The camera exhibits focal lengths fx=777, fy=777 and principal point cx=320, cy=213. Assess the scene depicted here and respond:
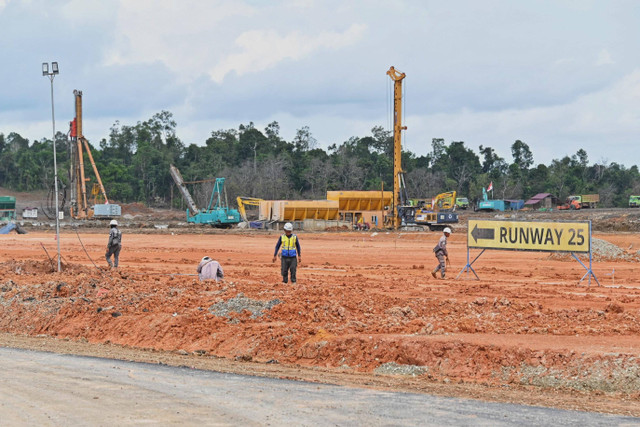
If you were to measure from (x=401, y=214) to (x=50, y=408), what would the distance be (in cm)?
5095

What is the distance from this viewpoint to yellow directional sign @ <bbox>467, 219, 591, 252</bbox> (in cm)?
2086

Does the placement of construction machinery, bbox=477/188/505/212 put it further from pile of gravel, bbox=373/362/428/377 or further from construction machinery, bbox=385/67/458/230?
pile of gravel, bbox=373/362/428/377

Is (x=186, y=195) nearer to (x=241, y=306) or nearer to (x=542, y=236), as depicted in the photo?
(x=542, y=236)

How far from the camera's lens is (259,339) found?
1346 cm

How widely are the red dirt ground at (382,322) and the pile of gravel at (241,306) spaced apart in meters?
0.06

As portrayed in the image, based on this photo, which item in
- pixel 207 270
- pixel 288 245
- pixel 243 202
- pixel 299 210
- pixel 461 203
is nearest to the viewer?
pixel 288 245

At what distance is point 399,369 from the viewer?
11664 mm

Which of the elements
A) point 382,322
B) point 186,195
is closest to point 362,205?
point 186,195

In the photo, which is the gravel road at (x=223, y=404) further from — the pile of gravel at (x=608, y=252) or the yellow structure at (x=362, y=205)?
Answer: the yellow structure at (x=362, y=205)

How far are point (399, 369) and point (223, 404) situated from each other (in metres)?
3.57

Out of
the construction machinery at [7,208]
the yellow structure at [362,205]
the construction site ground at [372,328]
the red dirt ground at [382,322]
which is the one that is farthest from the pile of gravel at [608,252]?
the construction machinery at [7,208]

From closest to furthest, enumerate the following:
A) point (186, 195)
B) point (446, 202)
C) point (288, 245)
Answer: point (288, 245)
point (446, 202)
point (186, 195)

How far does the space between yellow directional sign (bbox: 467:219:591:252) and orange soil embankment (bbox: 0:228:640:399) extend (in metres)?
1.20

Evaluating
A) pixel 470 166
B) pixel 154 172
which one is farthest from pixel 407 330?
pixel 470 166
